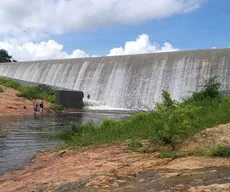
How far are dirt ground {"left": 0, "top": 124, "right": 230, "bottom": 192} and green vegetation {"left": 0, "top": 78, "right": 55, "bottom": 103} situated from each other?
83.8 ft

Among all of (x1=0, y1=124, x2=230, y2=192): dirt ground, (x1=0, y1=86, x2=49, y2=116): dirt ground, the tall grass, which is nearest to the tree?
(x1=0, y1=86, x2=49, y2=116): dirt ground

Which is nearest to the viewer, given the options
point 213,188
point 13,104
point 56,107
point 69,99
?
point 213,188

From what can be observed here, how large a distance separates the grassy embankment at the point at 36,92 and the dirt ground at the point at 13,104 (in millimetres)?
854

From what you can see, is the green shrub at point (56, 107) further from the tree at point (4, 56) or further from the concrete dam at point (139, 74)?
the tree at point (4, 56)

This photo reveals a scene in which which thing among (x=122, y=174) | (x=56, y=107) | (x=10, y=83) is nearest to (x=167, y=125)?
(x=122, y=174)

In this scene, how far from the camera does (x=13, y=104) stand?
2978 centimetres

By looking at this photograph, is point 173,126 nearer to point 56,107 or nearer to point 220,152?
point 220,152

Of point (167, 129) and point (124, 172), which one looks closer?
point (124, 172)

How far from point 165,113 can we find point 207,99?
5.90 m

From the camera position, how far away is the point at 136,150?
8.10 metres

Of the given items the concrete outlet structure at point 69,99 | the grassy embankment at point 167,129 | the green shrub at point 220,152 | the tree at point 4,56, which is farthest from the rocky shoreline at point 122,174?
the tree at point 4,56

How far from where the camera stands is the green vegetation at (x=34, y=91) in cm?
3378

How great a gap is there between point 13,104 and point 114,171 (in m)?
24.7

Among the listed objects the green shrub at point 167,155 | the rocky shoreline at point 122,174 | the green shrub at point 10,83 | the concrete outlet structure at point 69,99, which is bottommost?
the rocky shoreline at point 122,174
